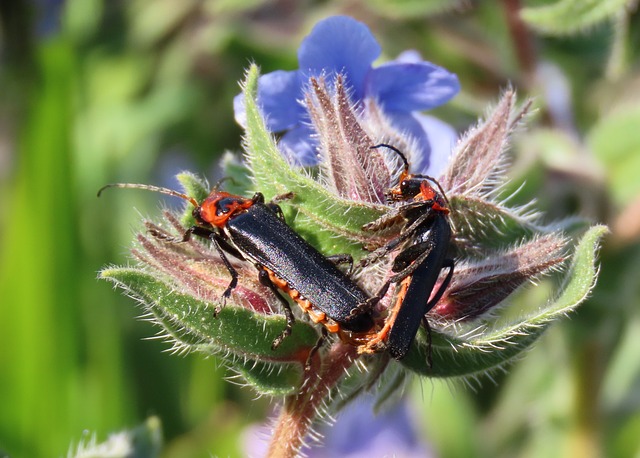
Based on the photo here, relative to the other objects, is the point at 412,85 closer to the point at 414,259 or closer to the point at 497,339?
the point at 414,259

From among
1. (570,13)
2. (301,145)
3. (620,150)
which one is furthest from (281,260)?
(620,150)

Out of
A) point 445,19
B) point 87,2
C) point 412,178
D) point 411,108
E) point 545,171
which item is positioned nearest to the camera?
point 412,178

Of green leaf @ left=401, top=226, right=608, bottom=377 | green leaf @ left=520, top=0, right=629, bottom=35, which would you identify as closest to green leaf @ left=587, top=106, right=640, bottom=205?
green leaf @ left=520, top=0, right=629, bottom=35

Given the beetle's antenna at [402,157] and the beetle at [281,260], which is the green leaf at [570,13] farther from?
the beetle at [281,260]

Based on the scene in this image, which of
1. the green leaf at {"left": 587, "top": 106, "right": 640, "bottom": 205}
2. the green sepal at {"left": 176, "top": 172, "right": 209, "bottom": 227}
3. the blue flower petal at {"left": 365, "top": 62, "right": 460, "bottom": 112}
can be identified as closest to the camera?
the green sepal at {"left": 176, "top": 172, "right": 209, "bottom": 227}

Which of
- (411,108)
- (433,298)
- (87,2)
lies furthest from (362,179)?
(87,2)

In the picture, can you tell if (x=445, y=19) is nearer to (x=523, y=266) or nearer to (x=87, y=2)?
(x=87, y=2)

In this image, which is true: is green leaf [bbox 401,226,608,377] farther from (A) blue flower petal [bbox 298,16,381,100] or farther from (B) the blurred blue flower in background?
(B) the blurred blue flower in background
